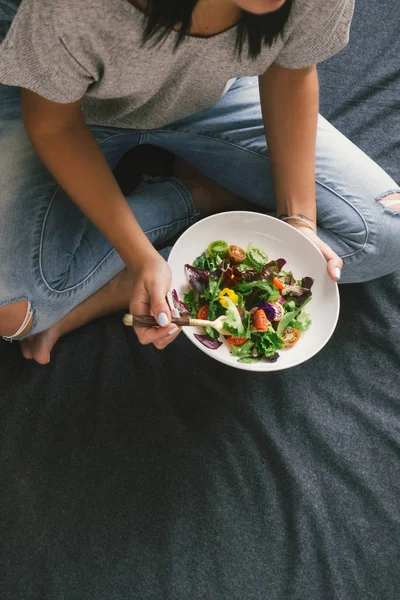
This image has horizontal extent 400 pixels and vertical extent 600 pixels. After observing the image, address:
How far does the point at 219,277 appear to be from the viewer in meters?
0.87

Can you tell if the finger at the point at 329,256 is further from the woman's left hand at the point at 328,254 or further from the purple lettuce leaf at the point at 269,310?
the purple lettuce leaf at the point at 269,310

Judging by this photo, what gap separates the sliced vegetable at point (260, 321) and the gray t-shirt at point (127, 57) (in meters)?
0.33

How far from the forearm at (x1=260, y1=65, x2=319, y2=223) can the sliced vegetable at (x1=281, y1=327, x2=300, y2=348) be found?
209 mm

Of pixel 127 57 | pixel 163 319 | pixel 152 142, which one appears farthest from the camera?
pixel 152 142

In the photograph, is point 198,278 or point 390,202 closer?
point 198,278

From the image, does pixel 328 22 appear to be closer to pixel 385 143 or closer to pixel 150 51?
pixel 150 51

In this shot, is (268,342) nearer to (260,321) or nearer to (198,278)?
(260,321)

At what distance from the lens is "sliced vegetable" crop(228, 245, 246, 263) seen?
0.89 metres

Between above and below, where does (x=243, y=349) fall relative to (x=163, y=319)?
below

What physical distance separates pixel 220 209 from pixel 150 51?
50 cm

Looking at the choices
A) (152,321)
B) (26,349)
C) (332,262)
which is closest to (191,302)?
(152,321)

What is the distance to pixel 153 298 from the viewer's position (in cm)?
75

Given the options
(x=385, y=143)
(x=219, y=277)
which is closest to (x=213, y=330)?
(x=219, y=277)

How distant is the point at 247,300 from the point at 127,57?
1.30ft
